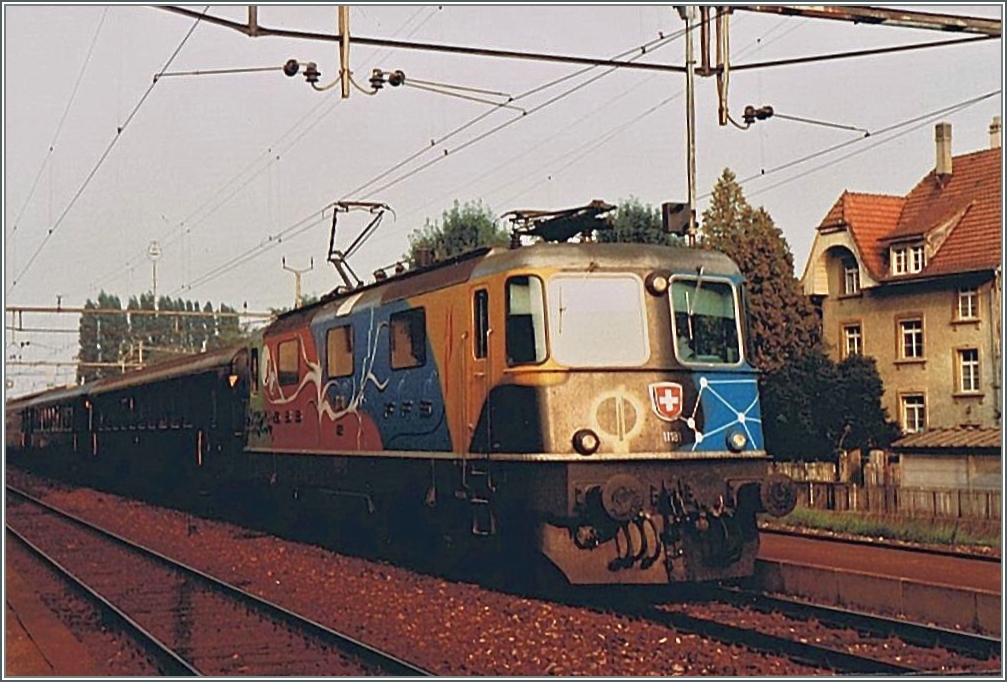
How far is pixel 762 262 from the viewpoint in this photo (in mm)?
38188

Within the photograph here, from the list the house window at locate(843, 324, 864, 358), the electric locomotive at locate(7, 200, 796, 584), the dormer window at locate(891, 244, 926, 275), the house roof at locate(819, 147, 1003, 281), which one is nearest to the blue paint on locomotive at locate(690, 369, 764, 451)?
the electric locomotive at locate(7, 200, 796, 584)

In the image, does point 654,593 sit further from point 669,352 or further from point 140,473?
point 140,473

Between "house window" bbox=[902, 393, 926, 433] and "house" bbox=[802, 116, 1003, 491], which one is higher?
"house" bbox=[802, 116, 1003, 491]

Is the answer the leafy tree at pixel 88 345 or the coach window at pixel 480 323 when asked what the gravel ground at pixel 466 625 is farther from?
the leafy tree at pixel 88 345

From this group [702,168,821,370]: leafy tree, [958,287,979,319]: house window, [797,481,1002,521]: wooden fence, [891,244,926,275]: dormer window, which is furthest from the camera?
[891,244,926,275]: dormer window

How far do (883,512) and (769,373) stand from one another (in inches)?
415

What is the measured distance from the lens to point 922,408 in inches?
1446

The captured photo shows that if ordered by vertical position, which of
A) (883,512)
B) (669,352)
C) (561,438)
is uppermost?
(669,352)

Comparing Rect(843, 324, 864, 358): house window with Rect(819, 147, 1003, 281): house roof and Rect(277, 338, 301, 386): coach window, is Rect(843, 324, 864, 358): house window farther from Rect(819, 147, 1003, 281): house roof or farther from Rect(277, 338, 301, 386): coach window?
Rect(277, 338, 301, 386): coach window

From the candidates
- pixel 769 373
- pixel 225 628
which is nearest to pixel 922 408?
pixel 769 373

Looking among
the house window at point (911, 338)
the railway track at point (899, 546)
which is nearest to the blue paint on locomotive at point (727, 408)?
the railway track at point (899, 546)

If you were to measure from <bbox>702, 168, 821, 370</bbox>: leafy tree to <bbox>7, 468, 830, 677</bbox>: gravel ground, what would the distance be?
867 inches

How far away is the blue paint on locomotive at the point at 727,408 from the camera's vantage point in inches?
521

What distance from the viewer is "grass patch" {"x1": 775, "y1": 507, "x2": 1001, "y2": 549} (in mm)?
20750
